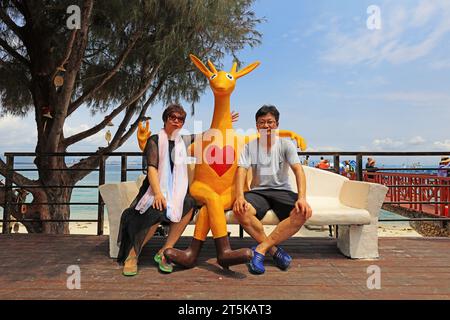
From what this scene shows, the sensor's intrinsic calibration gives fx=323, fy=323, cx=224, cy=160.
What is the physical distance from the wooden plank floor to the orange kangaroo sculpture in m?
0.16

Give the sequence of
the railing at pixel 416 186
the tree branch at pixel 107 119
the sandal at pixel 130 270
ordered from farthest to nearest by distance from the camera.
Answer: the tree branch at pixel 107 119, the railing at pixel 416 186, the sandal at pixel 130 270

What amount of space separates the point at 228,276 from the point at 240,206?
0.43 meters

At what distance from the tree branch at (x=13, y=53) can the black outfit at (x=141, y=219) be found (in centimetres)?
414

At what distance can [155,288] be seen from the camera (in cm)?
179

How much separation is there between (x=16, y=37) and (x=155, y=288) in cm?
515

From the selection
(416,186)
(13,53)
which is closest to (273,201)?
(416,186)

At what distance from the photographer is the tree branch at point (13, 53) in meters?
4.89

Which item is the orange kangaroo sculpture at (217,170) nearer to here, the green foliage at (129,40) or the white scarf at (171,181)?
the white scarf at (171,181)

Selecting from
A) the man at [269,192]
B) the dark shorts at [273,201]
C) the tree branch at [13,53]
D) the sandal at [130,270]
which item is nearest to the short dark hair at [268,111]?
the man at [269,192]

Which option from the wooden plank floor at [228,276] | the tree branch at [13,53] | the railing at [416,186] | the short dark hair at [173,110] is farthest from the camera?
the tree branch at [13,53]

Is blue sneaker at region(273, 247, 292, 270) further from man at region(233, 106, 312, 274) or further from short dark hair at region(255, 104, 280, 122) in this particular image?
short dark hair at region(255, 104, 280, 122)

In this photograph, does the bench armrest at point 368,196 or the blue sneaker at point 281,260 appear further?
the bench armrest at point 368,196
